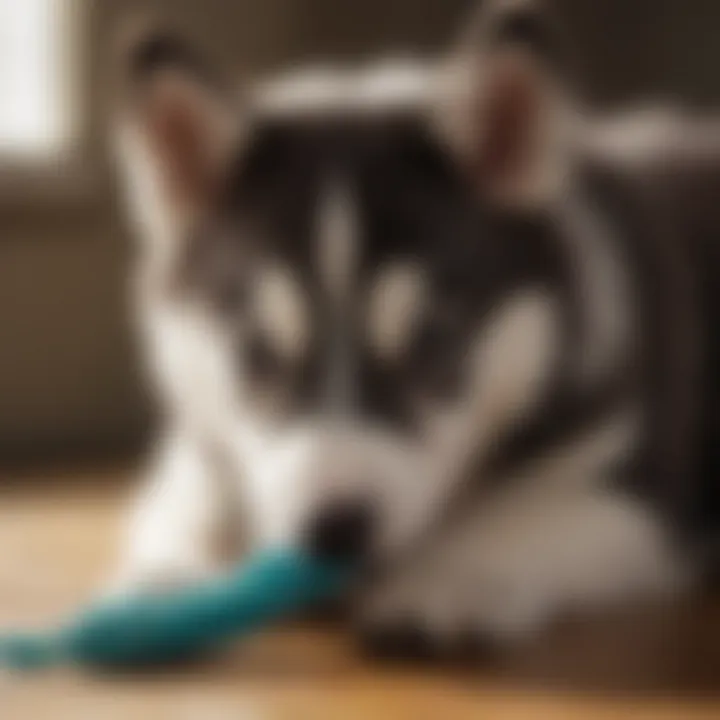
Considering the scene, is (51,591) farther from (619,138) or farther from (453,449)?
(619,138)

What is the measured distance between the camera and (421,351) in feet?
4.29

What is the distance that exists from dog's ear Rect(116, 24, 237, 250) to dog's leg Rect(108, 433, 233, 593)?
0.25m

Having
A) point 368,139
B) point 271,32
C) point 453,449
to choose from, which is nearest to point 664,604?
point 453,449

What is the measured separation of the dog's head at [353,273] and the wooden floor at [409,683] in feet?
0.36

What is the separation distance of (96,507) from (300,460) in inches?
27.5

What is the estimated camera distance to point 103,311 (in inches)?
92.4

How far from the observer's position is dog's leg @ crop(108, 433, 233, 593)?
1315mm

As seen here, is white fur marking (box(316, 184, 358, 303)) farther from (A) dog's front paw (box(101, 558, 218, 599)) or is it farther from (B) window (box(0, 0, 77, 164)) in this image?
(B) window (box(0, 0, 77, 164))

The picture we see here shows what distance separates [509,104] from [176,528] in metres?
0.51

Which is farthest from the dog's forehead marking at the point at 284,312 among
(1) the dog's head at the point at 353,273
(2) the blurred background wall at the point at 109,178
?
(2) the blurred background wall at the point at 109,178

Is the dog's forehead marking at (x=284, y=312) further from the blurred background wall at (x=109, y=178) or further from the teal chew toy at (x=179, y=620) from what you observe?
the blurred background wall at (x=109, y=178)

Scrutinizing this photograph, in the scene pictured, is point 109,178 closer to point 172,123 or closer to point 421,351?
point 172,123

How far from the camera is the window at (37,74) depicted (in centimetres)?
230

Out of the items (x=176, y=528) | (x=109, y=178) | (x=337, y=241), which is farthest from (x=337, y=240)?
(x=109, y=178)
